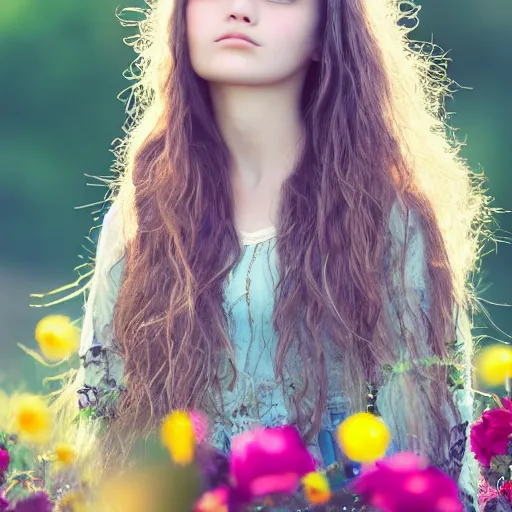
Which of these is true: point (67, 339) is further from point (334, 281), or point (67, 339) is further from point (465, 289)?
point (465, 289)

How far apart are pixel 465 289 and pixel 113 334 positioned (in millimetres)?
623

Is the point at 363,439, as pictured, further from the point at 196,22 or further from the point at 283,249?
the point at 196,22

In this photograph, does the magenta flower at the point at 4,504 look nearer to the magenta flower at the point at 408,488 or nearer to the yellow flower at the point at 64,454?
the yellow flower at the point at 64,454

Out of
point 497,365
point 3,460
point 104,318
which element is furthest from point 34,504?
point 104,318

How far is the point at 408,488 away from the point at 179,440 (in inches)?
8.4

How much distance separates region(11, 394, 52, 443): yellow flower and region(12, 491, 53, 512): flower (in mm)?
227

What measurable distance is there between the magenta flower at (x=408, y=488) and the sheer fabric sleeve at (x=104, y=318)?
839 mm

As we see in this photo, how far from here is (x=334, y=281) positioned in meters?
1.74

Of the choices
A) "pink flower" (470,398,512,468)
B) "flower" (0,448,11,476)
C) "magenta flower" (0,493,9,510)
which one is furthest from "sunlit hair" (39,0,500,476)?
"magenta flower" (0,493,9,510)

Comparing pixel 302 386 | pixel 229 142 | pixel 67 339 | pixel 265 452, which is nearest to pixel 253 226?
pixel 229 142

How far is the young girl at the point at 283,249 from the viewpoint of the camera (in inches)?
67.1

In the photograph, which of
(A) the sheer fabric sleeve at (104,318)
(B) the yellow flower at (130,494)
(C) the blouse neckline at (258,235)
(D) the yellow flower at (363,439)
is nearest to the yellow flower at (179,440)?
(B) the yellow flower at (130,494)

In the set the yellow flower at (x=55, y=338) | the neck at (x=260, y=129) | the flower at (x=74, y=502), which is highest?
the neck at (x=260, y=129)

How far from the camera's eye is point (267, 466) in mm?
931
